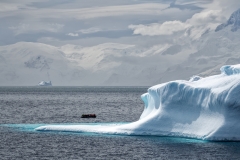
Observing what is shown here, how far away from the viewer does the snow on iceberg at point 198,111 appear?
57.0 m

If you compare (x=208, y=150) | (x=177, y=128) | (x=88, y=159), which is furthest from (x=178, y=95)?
(x=88, y=159)

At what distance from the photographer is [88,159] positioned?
50.6 meters

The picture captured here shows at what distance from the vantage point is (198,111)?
61.0 m

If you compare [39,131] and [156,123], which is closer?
[156,123]

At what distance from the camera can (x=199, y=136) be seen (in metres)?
58.9

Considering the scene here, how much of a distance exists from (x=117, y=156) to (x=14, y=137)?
1884 centimetres

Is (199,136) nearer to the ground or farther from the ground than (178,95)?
nearer to the ground

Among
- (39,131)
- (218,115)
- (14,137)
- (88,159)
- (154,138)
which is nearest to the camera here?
Result: (88,159)

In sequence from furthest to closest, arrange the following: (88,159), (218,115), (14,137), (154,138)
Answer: (14,137) → (154,138) → (218,115) → (88,159)

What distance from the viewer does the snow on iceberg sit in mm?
57031

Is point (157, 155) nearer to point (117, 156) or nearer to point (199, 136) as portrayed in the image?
point (117, 156)

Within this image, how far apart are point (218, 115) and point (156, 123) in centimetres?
802

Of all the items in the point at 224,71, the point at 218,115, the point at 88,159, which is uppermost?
the point at 224,71

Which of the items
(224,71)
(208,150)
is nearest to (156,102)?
(224,71)
